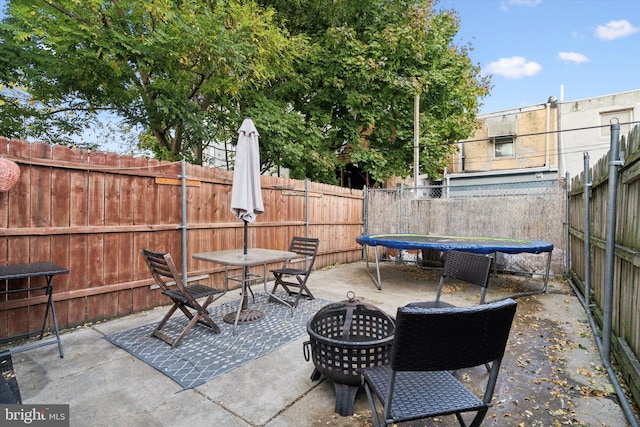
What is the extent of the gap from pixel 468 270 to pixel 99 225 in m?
4.16

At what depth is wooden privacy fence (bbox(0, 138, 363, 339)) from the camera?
10.4 ft

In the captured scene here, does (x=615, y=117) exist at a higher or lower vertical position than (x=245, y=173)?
higher

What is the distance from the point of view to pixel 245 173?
3820 mm

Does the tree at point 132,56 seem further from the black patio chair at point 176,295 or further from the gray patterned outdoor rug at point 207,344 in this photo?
the gray patterned outdoor rug at point 207,344

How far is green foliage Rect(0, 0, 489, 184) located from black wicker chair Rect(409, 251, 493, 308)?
4827mm

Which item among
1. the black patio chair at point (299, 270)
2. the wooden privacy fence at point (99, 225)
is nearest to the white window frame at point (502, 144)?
the black patio chair at point (299, 270)

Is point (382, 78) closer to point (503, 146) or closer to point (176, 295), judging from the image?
point (176, 295)

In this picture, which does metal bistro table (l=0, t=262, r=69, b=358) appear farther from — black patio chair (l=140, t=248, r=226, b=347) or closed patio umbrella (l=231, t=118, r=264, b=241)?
closed patio umbrella (l=231, t=118, r=264, b=241)

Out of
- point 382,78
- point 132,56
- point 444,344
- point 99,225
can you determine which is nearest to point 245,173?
point 99,225

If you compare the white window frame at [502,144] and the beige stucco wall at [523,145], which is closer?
the beige stucco wall at [523,145]

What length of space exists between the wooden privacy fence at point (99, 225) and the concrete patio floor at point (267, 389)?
481 mm

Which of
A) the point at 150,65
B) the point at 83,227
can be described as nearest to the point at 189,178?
the point at 83,227

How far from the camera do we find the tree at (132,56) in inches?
193
